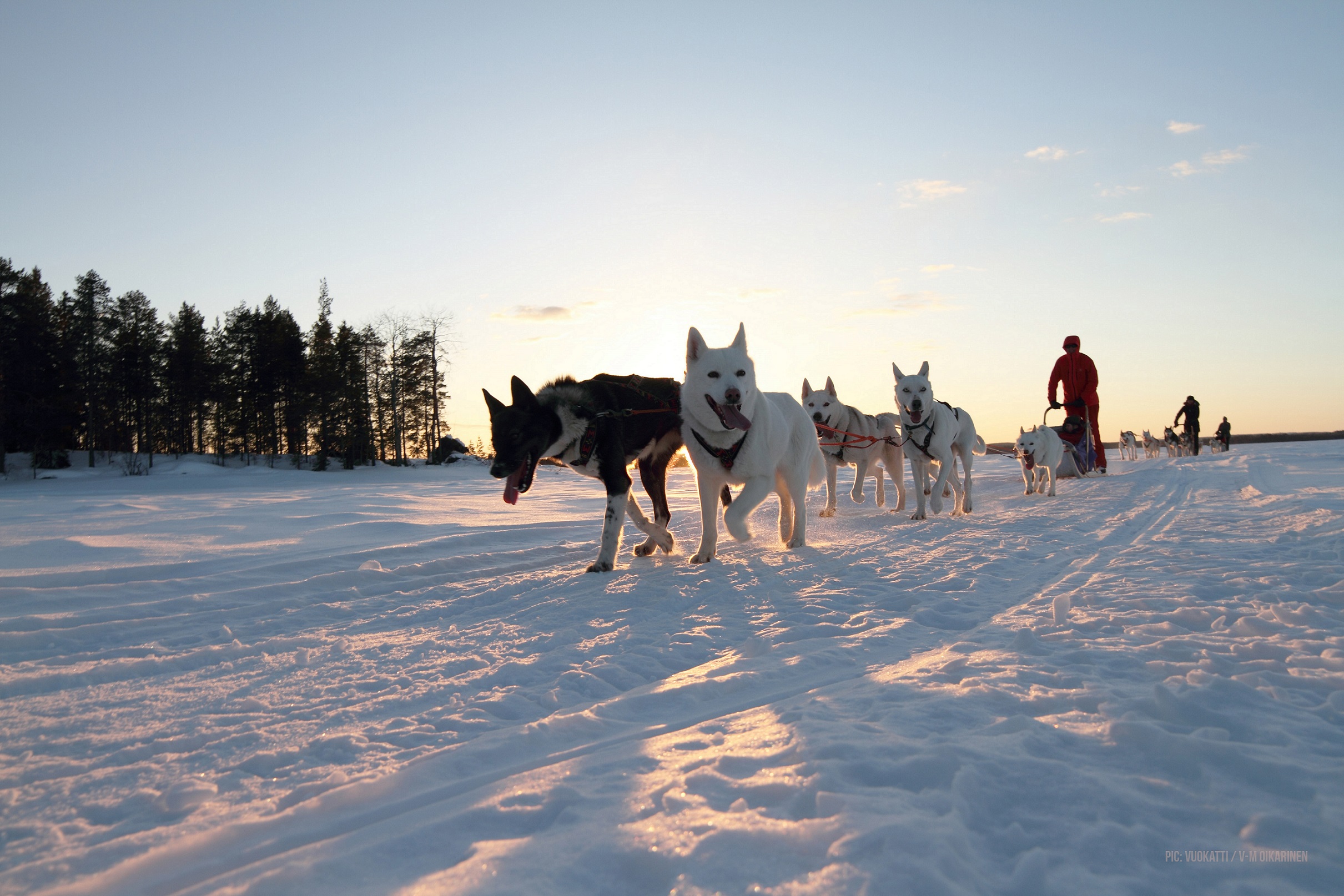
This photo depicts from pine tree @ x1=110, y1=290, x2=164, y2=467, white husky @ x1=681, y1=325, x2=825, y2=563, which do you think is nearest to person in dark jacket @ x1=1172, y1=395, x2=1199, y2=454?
white husky @ x1=681, y1=325, x2=825, y2=563

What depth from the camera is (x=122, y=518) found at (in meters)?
8.08

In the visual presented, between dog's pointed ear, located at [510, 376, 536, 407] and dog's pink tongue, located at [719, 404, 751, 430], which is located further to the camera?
dog's pink tongue, located at [719, 404, 751, 430]

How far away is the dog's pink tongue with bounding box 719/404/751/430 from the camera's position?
207 inches

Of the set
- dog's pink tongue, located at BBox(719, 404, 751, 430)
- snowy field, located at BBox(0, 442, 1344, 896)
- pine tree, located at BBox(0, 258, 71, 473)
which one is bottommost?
snowy field, located at BBox(0, 442, 1344, 896)

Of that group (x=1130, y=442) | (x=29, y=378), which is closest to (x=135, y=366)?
(x=29, y=378)

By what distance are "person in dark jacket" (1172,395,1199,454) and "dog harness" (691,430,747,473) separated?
2433 centimetres

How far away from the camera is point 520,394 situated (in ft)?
16.3

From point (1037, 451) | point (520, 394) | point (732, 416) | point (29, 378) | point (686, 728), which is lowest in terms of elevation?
point (686, 728)

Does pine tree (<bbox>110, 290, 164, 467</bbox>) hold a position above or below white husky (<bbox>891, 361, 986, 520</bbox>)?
above

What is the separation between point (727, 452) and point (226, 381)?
142 ft

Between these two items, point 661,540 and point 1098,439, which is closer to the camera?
point 661,540

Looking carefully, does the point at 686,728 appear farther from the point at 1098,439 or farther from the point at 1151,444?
the point at 1151,444

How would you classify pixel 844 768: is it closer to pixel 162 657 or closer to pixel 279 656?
pixel 279 656

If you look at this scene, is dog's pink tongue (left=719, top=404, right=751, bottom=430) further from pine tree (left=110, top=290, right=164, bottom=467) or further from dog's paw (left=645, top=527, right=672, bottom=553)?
pine tree (left=110, top=290, right=164, bottom=467)
